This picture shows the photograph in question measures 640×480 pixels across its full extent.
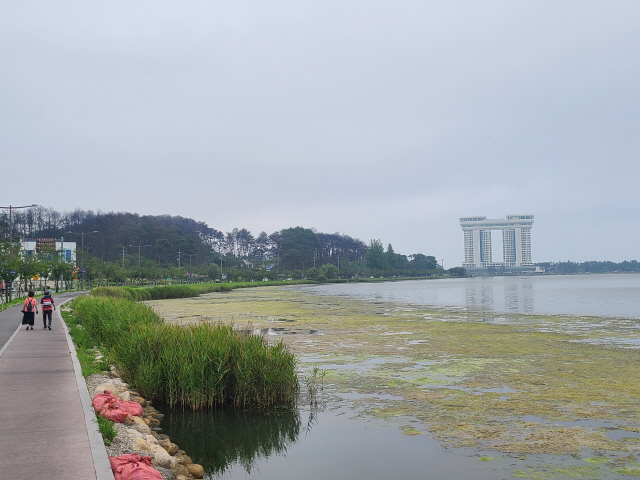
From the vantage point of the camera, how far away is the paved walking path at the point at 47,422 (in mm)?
5961

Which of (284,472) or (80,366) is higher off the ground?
(80,366)

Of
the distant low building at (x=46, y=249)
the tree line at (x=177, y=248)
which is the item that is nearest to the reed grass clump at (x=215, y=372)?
the distant low building at (x=46, y=249)

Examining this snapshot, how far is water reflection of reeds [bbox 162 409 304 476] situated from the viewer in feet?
29.3

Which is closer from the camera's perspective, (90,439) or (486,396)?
(90,439)

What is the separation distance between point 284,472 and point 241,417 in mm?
2824

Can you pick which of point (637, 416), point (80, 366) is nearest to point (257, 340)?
point (80, 366)

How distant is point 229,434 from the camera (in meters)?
9.95

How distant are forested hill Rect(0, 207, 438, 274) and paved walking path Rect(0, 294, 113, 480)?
262ft

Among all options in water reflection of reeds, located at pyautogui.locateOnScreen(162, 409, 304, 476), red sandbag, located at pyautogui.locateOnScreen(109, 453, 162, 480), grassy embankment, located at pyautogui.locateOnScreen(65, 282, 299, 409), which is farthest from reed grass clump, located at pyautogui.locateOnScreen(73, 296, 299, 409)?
red sandbag, located at pyautogui.locateOnScreen(109, 453, 162, 480)

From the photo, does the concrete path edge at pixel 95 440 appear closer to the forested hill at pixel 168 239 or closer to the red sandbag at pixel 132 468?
the red sandbag at pixel 132 468

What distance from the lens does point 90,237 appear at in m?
122

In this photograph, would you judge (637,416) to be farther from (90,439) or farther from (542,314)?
(542,314)

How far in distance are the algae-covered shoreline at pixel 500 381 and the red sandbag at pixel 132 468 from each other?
463 centimetres

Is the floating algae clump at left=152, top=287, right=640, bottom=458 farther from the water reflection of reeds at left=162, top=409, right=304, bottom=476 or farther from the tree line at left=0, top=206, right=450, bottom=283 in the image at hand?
the tree line at left=0, top=206, right=450, bottom=283
